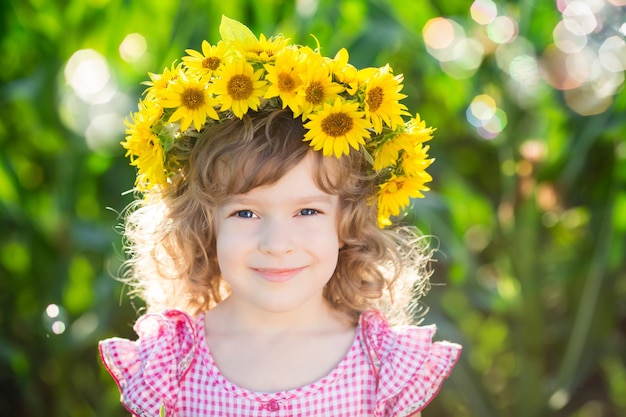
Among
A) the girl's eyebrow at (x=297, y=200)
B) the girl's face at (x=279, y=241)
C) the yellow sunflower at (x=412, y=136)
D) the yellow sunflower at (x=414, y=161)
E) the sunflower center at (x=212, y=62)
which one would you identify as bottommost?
the girl's face at (x=279, y=241)

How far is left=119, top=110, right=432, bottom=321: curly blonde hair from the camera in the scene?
51.0 inches

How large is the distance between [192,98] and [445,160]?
1061 mm

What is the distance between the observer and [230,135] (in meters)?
1.32

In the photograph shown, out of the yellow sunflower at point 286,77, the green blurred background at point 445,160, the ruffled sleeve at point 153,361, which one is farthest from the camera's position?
the green blurred background at point 445,160

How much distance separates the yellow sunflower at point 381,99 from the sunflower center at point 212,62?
198 mm

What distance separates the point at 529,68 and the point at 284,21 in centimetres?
55

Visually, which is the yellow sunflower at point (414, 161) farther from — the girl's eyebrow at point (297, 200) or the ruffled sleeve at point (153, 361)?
the ruffled sleeve at point (153, 361)

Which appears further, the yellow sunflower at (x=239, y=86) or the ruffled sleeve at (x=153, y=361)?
the ruffled sleeve at (x=153, y=361)

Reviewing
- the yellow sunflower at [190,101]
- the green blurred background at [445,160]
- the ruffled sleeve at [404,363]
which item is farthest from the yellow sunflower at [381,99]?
the green blurred background at [445,160]

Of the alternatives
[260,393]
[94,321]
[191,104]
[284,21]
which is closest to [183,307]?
[260,393]

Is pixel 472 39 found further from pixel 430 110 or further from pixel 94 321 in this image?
pixel 94 321

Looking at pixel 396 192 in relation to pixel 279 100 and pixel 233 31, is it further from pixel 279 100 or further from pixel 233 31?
pixel 233 31

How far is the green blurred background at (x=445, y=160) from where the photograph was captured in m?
2.07

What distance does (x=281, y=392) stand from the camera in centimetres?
134
